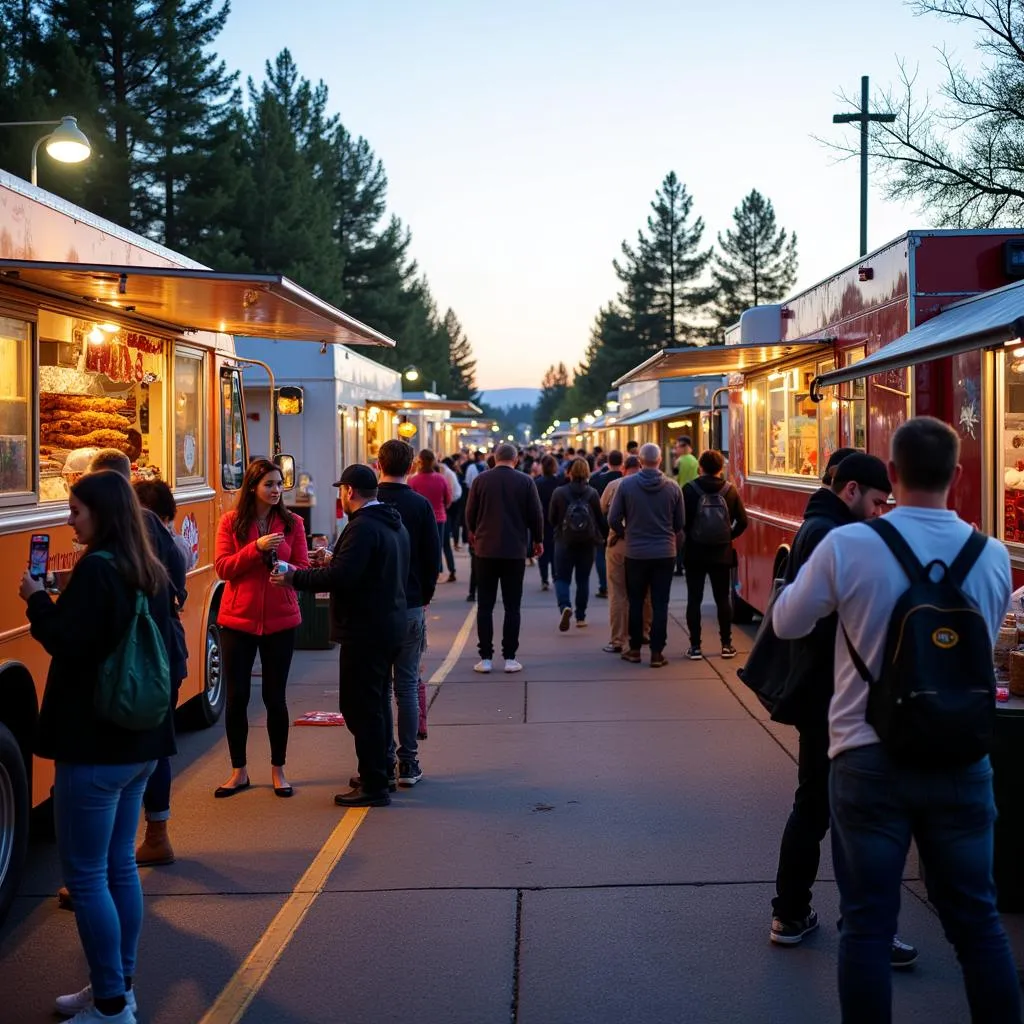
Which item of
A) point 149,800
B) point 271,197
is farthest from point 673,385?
point 149,800

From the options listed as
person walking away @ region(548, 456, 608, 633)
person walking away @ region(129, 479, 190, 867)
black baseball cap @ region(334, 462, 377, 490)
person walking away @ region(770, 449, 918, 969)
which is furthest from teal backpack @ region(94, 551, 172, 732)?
person walking away @ region(548, 456, 608, 633)

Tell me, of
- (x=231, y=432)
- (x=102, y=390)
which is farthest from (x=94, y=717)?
(x=231, y=432)

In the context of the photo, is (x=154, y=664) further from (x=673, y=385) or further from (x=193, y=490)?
(x=673, y=385)

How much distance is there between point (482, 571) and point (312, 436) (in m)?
9.52

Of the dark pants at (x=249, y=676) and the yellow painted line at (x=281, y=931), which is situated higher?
the dark pants at (x=249, y=676)

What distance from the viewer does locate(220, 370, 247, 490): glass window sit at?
985cm

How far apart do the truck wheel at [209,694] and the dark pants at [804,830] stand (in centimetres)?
488

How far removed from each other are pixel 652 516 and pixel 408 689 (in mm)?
4400

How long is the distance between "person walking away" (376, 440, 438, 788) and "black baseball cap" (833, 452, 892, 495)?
11.0 ft

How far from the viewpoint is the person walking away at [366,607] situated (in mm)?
6664

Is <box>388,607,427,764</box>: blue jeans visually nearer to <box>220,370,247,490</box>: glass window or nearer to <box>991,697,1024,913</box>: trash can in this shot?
<box>220,370,247,490</box>: glass window

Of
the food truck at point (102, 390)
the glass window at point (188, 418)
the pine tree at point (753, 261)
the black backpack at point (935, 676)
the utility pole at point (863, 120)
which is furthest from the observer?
the pine tree at point (753, 261)

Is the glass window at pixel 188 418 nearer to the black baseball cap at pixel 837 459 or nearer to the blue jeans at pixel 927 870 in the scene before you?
the black baseball cap at pixel 837 459

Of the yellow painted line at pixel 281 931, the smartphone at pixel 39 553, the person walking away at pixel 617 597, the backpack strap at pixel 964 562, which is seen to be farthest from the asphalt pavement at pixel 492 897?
the person walking away at pixel 617 597
